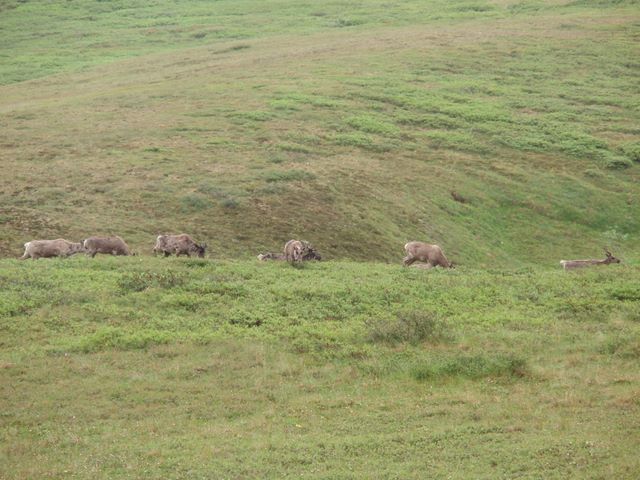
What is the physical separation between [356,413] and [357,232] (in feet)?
56.7

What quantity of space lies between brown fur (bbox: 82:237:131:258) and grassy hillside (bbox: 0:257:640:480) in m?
1.73

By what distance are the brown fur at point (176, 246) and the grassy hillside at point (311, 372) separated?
2163mm

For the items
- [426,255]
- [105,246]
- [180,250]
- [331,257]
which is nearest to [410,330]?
[426,255]

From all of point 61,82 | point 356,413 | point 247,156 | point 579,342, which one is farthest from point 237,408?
point 61,82

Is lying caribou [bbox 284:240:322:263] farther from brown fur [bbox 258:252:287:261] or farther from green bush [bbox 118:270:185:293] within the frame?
green bush [bbox 118:270:185:293]

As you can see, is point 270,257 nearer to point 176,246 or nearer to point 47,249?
point 176,246

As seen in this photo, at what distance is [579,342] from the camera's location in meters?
21.1

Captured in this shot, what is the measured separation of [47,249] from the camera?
26734 mm

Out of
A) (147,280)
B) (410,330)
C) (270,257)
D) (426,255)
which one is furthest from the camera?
(426,255)

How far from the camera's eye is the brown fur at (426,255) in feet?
95.0

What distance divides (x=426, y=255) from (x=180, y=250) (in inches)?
296

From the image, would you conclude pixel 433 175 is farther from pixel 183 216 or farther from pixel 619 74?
pixel 619 74

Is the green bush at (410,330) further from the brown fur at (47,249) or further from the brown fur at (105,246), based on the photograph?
→ the brown fur at (47,249)

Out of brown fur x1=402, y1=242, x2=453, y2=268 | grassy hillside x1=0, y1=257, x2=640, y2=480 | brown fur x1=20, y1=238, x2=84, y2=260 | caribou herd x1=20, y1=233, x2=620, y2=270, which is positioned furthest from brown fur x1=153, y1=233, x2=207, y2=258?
brown fur x1=402, y1=242, x2=453, y2=268
